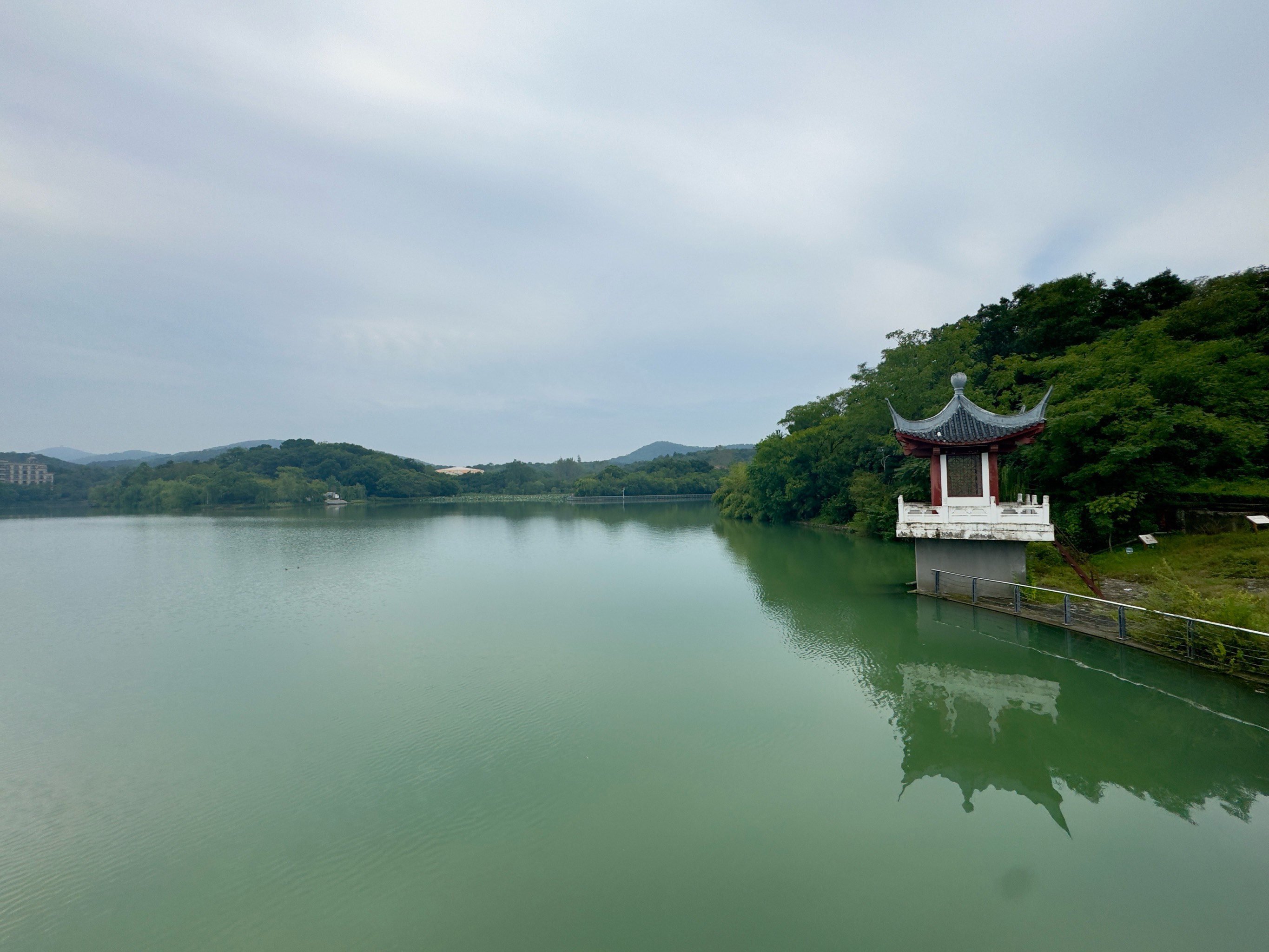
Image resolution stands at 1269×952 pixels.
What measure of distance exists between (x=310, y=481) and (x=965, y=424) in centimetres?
7713

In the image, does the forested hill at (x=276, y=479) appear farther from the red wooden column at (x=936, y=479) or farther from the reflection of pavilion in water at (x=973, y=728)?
the reflection of pavilion in water at (x=973, y=728)

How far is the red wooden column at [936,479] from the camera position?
38.7ft

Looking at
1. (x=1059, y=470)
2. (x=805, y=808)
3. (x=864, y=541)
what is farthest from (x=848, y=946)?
(x=864, y=541)

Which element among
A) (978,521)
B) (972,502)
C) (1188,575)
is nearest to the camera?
(1188,575)

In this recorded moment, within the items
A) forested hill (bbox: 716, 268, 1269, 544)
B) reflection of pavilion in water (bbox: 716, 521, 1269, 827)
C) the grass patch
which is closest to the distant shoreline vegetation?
forested hill (bbox: 716, 268, 1269, 544)

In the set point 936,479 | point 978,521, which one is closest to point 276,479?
point 936,479

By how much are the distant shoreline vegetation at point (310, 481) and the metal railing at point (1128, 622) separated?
4254 centimetres

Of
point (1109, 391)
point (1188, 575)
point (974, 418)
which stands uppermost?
point (1109, 391)

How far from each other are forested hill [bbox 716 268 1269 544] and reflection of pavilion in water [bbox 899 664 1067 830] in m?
7.74

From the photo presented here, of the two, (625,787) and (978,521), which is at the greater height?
(978,521)

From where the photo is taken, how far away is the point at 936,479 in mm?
11945

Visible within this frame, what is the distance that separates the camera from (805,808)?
498cm

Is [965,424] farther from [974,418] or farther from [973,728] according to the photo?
[973,728]

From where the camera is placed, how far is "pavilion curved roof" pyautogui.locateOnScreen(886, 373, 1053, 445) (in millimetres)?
11164
